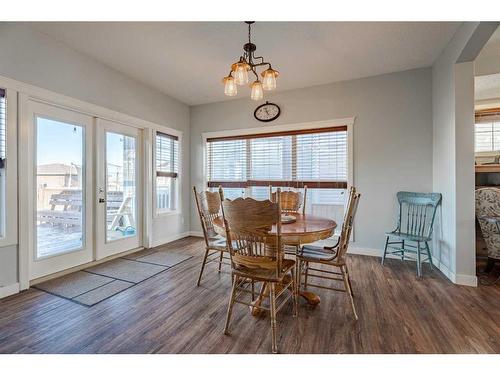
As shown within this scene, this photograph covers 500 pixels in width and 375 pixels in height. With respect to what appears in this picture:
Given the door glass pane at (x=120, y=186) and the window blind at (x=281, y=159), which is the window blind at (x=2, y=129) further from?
the window blind at (x=281, y=159)

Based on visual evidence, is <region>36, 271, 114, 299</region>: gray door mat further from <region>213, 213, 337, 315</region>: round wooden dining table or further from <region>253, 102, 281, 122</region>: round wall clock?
<region>253, 102, 281, 122</region>: round wall clock

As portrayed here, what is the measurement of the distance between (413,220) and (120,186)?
4.25 meters

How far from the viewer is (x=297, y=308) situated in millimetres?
2057

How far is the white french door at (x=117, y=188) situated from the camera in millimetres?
3307

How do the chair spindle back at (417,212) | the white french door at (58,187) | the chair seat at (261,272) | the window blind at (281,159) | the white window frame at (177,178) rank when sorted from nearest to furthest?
the chair seat at (261,272) → the white french door at (58,187) → the chair spindle back at (417,212) → the window blind at (281,159) → the white window frame at (177,178)

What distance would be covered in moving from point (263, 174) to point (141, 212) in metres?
2.16

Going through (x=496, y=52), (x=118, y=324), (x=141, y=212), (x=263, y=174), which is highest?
(x=496, y=52)

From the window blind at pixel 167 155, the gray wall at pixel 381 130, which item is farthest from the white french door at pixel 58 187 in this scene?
the gray wall at pixel 381 130

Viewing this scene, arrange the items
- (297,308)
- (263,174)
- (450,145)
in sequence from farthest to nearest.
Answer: (263,174) → (450,145) → (297,308)

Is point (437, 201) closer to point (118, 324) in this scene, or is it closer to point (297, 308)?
point (297, 308)

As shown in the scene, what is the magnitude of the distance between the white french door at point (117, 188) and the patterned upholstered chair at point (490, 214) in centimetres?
458

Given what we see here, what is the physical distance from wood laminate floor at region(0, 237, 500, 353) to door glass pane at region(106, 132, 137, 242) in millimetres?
1268

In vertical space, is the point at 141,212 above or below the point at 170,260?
above

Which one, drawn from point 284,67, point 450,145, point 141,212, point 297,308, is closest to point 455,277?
point 450,145
